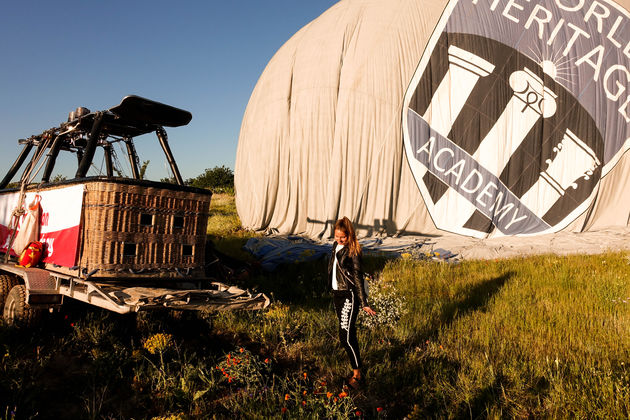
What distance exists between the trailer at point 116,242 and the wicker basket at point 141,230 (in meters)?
0.01

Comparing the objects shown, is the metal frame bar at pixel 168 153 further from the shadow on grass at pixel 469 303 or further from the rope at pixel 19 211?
the shadow on grass at pixel 469 303

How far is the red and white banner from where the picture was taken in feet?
14.8

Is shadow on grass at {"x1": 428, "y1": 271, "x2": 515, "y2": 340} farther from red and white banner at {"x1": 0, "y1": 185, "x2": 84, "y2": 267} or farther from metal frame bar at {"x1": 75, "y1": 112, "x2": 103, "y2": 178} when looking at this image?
metal frame bar at {"x1": 75, "y1": 112, "x2": 103, "y2": 178}

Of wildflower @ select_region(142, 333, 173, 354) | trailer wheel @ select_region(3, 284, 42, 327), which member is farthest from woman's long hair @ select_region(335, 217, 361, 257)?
trailer wheel @ select_region(3, 284, 42, 327)

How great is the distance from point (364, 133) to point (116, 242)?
30.4 ft

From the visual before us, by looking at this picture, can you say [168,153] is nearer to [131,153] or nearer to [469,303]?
[131,153]

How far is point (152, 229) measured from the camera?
4691 millimetres

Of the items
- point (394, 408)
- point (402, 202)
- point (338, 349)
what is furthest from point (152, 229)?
point (402, 202)

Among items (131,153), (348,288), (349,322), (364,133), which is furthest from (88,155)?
(364,133)

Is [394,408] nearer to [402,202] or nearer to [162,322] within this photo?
[162,322]

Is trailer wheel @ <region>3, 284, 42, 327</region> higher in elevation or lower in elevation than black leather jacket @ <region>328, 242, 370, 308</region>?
lower

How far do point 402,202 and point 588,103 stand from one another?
241 inches

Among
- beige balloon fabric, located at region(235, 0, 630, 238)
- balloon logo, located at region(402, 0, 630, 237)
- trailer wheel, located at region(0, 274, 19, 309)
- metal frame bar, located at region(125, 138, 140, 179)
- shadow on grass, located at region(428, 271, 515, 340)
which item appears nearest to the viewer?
trailer wheel, located at region(0, 274, 19, 309)

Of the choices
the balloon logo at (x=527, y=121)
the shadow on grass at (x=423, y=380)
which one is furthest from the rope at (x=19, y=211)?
the balloon logo at (x=527, y=121)
